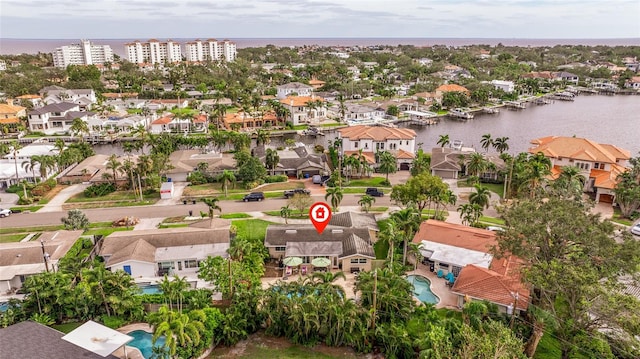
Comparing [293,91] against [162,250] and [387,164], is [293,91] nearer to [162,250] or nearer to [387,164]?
[387,164]

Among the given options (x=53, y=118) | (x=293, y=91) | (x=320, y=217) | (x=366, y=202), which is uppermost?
(x=293, y=91)

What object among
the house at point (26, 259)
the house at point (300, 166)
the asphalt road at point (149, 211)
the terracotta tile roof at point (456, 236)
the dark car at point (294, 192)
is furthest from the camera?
the house at point (300, 166)

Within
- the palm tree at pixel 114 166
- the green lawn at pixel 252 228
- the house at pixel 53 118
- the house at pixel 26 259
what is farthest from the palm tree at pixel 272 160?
the house at pixel 53 118

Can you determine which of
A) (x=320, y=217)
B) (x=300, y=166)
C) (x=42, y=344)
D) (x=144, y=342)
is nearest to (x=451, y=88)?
(x=300, y=166)

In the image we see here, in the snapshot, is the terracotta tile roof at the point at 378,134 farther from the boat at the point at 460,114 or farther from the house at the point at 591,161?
the boat at the point at 460,114

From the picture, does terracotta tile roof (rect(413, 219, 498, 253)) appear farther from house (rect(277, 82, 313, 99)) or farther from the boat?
house (rect(277, 82, 313, 99))

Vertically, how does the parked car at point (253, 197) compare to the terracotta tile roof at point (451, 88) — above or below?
below

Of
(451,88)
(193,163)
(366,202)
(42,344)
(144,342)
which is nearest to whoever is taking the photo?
(42,344)
